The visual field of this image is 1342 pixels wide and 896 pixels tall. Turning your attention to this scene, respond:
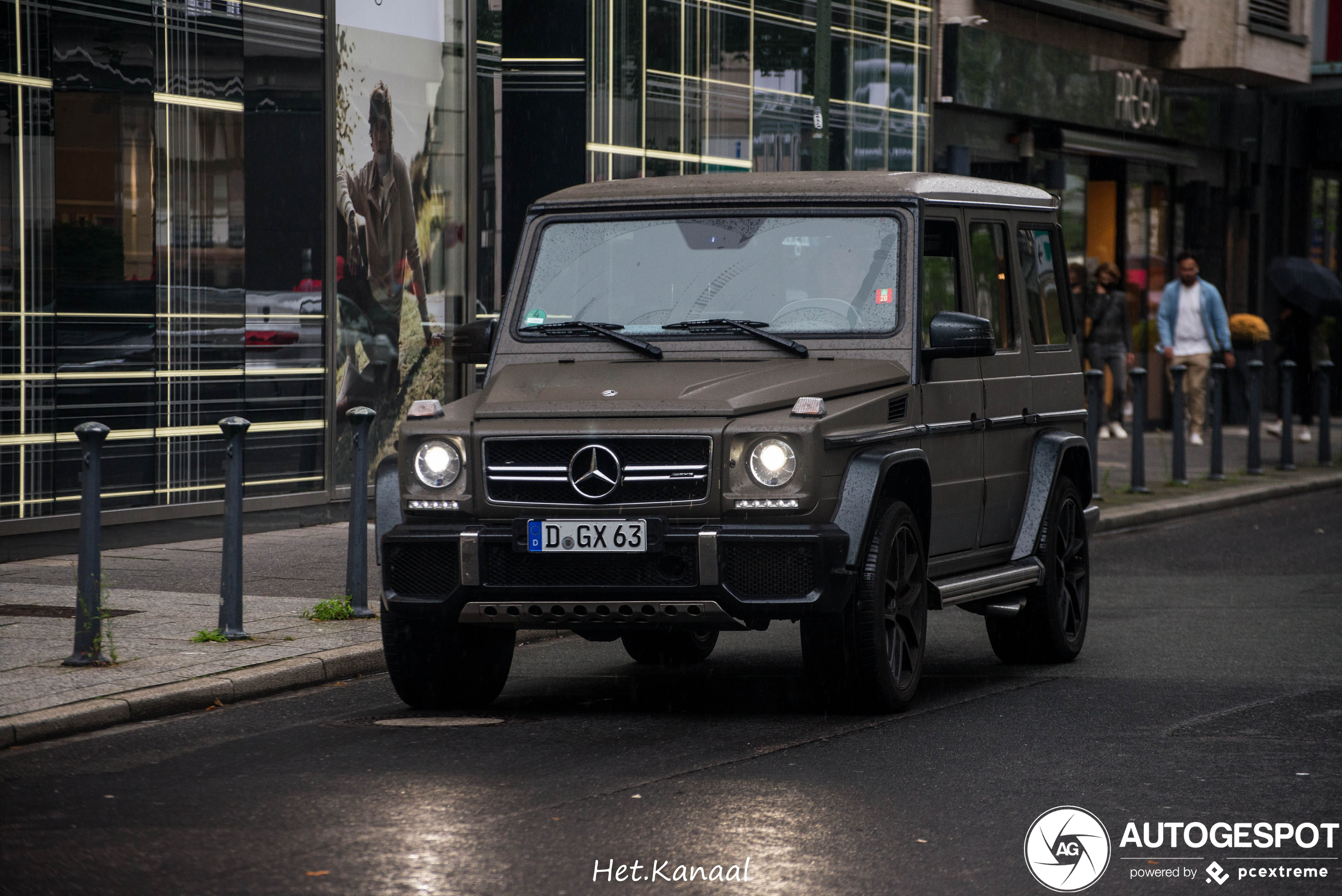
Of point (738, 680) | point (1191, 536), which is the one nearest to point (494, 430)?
point (738, 680)

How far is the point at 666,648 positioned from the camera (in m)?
9.11

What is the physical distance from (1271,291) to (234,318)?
21.8 meters

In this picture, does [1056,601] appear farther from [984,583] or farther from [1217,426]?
[1217,426]

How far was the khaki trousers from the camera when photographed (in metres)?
23.0

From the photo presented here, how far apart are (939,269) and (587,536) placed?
217cm

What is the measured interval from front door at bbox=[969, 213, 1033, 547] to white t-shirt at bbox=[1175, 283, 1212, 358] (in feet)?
47.4

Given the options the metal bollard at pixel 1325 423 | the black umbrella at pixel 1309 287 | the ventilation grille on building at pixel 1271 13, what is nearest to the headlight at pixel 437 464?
the metal bollard at pixel 1325 423

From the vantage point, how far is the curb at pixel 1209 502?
16.1 metres

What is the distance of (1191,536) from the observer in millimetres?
15430

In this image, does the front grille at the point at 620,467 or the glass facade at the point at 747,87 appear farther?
the glass facade at the point at 747,87

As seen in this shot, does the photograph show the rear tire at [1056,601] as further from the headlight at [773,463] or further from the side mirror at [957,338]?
the headlight at [773,463]

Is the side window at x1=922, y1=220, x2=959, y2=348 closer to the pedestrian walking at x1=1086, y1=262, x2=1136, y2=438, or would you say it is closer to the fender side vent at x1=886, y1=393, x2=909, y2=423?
the fender side vent at x1=886, y1=393, x2=909, y2=423

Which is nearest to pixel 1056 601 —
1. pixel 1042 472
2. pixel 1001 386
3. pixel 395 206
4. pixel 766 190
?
pixel 1042 472

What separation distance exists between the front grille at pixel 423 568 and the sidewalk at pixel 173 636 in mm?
1118
